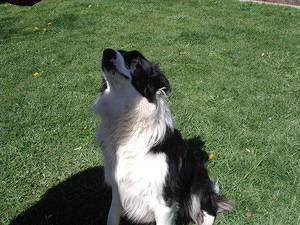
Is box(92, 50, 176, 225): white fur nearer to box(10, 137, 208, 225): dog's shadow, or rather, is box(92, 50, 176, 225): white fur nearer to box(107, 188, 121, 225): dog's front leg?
box(107, 188, 121, 225): dog's front leg

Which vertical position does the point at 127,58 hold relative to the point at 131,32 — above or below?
above

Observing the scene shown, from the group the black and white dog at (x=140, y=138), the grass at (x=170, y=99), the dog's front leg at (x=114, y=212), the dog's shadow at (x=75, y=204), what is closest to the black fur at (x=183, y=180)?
the black and white dog at (x=140, y=138)

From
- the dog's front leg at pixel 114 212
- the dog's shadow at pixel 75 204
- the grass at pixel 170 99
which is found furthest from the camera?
the grass at pixel 170 99

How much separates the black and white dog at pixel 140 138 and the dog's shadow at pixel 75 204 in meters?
0.56

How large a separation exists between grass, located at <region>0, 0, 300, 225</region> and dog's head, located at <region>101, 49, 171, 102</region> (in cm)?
132

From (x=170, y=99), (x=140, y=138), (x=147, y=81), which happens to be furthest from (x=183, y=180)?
(x=170, y=99)

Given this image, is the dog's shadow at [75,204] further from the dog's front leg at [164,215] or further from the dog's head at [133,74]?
the dog's head at [133,74]

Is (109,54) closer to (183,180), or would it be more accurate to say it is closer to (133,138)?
(133,138)

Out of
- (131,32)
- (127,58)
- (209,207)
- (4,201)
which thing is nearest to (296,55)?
(131,32)

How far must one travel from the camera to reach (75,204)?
125 inches

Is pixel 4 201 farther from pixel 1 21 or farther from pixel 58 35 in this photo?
pixel 1 21

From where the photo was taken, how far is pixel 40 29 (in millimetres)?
8102

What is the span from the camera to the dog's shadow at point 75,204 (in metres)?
2.99

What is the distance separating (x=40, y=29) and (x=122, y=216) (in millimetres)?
6221
